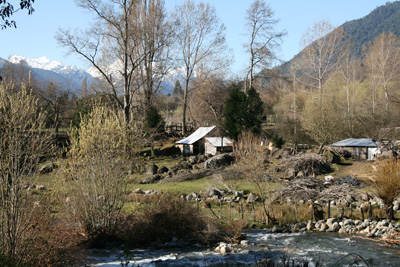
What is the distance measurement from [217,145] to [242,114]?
397 cm

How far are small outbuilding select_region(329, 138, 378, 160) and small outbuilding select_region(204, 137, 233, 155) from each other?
1054cm

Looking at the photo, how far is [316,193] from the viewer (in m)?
17.5

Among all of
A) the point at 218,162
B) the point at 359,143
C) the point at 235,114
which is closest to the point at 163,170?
the point at 218,162

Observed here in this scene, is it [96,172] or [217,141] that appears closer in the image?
[96,172]

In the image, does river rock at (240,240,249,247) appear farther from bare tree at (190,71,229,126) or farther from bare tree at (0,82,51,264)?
bare tree at (190,71,229,126)

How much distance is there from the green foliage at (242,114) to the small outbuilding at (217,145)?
1.40 m

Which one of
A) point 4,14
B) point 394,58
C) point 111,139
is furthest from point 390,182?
point 394,58

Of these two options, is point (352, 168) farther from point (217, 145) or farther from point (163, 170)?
point (163, 170)

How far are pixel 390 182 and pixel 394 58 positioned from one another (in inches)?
1477

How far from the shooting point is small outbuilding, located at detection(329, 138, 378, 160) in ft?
93.2

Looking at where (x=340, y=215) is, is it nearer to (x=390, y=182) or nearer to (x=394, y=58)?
(x=390, y=182)

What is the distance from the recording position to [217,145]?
35.7 metres

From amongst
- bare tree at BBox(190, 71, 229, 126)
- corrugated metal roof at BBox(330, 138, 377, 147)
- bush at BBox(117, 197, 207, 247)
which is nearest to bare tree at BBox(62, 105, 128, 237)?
bush at BBox(117, 197, 207, 247)

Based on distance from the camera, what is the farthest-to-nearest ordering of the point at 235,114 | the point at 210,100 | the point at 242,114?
1. the point at 210,100
2. the point at 235,114
3. the point at 242,114
